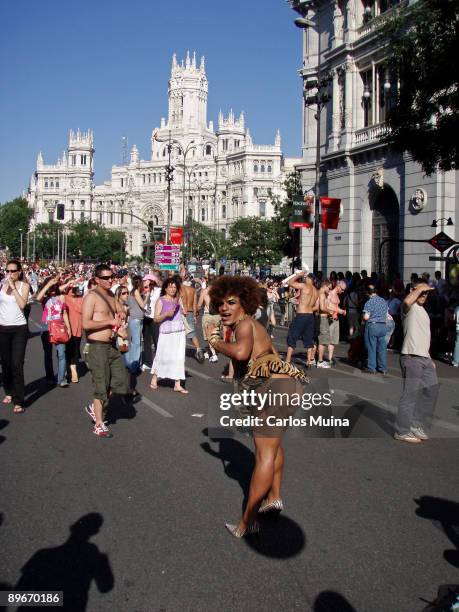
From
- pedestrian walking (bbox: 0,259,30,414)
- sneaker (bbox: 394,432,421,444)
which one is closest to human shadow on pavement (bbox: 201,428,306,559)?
sneaker (bbox: 394,432,421,444)

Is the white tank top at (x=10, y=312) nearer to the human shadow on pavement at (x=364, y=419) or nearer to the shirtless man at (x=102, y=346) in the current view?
the shirtless man at (x=102, y=346)

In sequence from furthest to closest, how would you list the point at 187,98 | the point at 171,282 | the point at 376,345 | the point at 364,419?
the point at 187,98, the point at 376,345, the point at 171,282, the point at 364,419

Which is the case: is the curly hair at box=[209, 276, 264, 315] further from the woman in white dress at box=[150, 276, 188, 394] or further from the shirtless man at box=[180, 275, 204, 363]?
the shirtless man at box=[180, 275, 204, 363]

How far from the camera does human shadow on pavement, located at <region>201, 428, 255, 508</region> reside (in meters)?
6.32

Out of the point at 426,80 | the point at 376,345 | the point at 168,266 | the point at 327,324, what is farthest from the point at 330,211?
the point at 376,345

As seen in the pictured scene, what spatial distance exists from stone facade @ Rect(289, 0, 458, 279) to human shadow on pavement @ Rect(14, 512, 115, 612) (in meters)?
21.5

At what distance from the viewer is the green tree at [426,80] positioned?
14.6m

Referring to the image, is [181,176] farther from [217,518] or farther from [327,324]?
[217,518]

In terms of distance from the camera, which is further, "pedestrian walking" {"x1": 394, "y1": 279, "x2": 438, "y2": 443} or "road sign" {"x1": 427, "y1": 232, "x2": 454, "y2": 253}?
"road sign" {"x1": 427, "y1": 232, "x2": 454, "y2": 253}

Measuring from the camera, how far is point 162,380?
12.7 m

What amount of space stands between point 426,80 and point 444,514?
12.0 m

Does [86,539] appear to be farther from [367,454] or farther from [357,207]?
[357,207]

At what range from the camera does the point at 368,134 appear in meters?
28.8

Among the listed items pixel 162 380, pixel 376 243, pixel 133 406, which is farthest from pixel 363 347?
pixel 376 243
